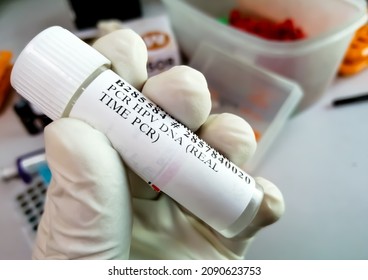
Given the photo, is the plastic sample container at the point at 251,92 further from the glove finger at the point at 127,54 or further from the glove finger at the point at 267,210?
the glove finger at the point at 127,54

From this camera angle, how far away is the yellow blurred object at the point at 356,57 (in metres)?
0.67

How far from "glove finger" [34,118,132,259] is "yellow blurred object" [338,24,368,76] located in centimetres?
53

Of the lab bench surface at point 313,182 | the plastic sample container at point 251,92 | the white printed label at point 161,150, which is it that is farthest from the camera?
the plastic sample container at point 251,92

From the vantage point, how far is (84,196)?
32cm

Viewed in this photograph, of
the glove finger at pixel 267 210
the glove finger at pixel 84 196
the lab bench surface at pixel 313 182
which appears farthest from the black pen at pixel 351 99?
the glove finger at pixel 84 196

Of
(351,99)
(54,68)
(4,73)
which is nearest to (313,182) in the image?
(351,99)

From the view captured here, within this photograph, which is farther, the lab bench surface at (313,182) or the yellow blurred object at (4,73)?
the yellow blurred object at (4,73)

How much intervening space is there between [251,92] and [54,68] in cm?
43

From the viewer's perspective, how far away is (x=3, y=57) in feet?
2.15

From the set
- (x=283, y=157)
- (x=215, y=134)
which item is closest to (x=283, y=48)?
(x=283, y=157)

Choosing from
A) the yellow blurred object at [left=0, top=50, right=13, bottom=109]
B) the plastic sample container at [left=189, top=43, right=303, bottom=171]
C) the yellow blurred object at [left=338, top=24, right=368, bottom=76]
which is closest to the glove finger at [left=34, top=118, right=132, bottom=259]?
the plastic sample container at [left=189, top=43, right=303, bottom=171]

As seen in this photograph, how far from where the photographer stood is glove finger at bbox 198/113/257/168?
361 mm

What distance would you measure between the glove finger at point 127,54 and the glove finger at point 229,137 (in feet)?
0.28

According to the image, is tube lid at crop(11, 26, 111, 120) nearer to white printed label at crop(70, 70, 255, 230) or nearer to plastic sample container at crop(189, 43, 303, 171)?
white printed label at crop(70, 70, 255, 230)
